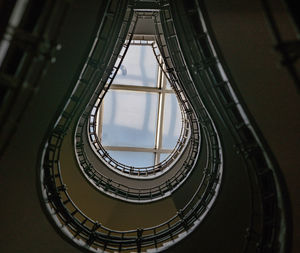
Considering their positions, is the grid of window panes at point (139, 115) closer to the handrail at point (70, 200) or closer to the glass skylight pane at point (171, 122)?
the glass skylight pane at point (171, 122)

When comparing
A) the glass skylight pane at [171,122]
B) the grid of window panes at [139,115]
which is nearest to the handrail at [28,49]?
the grid of window panes at [139,115]

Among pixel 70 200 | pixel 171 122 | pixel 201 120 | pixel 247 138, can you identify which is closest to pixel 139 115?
pixel 171 122

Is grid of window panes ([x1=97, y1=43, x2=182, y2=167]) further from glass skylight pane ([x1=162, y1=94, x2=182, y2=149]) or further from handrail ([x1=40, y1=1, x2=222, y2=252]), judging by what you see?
handrail ([x1=40, y1=1, x2=222, y2=252])

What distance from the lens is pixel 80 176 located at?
9367 mm

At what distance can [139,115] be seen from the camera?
15.5 metres

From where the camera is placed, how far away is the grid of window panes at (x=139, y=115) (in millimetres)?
15031

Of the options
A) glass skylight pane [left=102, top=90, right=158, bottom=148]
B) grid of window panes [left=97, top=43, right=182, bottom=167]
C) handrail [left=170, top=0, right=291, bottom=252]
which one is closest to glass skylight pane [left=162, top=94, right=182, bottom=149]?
grid of window panes [left=97, top=43, right=182, bottom=167]

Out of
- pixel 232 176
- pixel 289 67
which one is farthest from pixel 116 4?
pixel 232 176

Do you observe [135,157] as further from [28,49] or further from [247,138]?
[28,49]

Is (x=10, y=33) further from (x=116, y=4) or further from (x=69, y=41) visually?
(x=116, y=4)

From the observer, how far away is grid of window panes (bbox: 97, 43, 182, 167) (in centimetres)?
1503

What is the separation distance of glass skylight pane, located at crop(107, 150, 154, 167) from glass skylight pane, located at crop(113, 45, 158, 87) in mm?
3852

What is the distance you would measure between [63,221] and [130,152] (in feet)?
31.3

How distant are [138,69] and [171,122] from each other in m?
3.45
